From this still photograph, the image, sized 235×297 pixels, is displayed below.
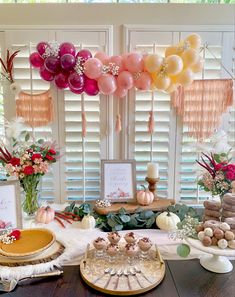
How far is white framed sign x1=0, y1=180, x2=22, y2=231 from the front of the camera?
158 centimetres

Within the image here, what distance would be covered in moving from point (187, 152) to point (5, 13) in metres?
1.49

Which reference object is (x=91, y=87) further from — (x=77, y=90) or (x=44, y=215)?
(x=44, y=215)

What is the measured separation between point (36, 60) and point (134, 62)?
59cm

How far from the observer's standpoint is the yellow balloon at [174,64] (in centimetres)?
165

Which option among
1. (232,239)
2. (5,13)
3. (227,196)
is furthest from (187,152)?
(5,13)

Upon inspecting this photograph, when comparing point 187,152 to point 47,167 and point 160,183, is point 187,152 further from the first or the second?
point 47,167

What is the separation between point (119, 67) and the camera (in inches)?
69.6

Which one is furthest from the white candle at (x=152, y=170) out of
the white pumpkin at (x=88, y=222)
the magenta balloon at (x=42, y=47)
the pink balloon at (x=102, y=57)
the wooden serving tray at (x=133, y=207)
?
the magenta balloon at (x=42, y=47)

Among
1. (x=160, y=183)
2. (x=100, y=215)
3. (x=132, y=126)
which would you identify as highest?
(x=132, y=126)

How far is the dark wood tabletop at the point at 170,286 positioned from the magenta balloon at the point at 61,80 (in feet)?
3.43

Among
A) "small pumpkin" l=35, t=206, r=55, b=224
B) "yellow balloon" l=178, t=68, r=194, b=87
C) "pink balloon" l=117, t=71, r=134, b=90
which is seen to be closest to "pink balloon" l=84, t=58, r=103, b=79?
"pink balloon" l=117, t=71, r=134, b=90

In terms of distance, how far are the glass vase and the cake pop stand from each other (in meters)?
0.94

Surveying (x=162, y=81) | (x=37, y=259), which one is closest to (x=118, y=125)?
(x=162, y=81)

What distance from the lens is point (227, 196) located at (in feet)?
5.15
